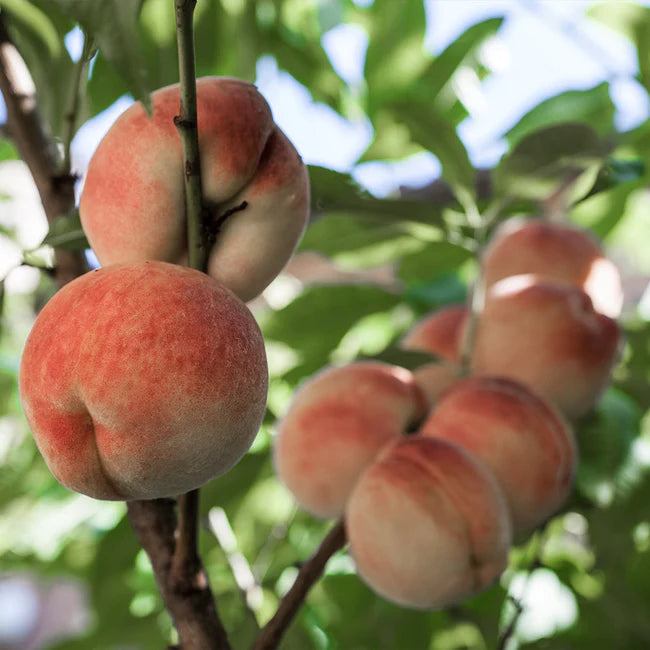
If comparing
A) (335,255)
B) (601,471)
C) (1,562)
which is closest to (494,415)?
(601,471)

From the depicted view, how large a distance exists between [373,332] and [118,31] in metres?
0.93

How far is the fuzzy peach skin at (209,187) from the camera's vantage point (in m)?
0.57

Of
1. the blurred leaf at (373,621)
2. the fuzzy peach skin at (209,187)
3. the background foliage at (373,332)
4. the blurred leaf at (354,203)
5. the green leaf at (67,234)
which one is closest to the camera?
the fuzzy peach skin at (209,187)

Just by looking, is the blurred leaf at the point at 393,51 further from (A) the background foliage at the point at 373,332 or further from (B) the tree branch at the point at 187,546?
(B) the tree branch at the point at 187,546

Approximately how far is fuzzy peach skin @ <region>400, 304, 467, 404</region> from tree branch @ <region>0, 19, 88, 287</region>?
17.8 inches

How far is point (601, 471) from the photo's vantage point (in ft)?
3.52

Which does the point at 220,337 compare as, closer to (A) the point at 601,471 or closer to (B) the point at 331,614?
(A) the point at 601,471

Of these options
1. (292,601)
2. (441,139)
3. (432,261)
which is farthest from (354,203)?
(292,601)

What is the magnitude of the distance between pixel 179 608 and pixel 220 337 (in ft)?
0.86

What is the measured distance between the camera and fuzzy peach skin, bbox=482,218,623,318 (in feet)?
3.96

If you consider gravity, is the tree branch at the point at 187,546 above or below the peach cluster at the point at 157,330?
below

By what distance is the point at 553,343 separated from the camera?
1.05 meters

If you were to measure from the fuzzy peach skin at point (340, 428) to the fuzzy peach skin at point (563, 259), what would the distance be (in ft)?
1.07

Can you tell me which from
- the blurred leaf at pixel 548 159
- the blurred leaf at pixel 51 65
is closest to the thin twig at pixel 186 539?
the blurred leaf at pixel 51 65
